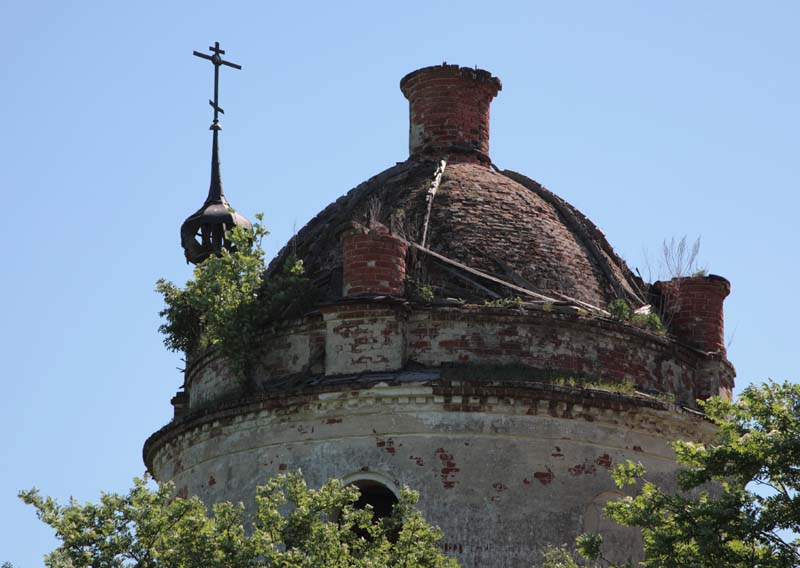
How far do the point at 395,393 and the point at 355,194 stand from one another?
4.58 metres

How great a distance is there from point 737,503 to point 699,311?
691 cm

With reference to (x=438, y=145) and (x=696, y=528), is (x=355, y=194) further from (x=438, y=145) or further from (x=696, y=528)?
(x=696, y=528)

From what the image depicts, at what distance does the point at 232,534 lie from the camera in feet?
69.0

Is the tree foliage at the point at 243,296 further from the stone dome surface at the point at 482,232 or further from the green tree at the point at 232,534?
the green tree at the point at 232,534

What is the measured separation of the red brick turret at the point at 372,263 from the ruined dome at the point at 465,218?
0.43m

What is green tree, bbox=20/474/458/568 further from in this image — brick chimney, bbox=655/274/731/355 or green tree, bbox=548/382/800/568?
brick chimney, bbox=655/274/731/355

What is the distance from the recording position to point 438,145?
29.5 meters

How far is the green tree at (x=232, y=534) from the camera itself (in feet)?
68.4

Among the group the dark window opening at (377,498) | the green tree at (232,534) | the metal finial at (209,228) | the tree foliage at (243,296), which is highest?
the metal finial at (209,228)

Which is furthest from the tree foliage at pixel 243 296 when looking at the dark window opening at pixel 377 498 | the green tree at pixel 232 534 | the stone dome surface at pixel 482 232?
the green tree at pixel 232 534

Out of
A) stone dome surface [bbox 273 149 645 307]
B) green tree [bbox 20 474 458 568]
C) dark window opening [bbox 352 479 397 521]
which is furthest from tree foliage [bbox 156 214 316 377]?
green tree [bbox 20 474 458 568]

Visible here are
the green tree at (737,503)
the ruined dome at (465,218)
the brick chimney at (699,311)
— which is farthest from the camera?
the brick chimney at (699,311)

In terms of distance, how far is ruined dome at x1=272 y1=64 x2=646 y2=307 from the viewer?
26828 millimetres

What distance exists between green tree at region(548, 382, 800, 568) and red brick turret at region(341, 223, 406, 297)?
5.26 m
